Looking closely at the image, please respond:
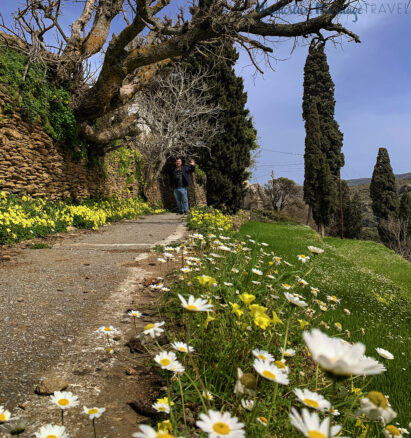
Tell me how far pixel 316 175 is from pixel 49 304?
23.9 meters

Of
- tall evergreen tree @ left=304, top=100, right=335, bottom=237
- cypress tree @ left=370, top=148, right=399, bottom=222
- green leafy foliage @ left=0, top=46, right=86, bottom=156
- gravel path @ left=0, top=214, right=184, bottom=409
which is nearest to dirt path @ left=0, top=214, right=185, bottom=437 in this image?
gravel path @ left=0, top=214, right=184, bottom=409

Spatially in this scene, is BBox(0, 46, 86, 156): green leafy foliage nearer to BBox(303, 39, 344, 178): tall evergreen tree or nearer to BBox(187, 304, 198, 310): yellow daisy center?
BBox(187, 304, 198, 310): yellow daisy center

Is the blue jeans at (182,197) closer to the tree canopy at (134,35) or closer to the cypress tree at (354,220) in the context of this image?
the tree canopy at (134,35)

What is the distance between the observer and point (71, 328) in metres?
1.84

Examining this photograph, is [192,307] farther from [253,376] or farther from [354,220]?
[354,220]

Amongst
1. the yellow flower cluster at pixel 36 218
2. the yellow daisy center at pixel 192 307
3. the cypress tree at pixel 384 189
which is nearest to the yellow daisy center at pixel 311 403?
the yellow daisy center at pixel 192 307

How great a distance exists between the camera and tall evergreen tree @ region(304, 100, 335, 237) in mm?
23062

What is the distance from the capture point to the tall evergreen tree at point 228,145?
1494 cm

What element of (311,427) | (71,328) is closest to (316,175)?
(71,328)

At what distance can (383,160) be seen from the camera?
2644 cm

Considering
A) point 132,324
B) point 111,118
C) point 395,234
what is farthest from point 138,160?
point 395,234

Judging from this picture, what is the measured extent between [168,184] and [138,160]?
5.89 meters

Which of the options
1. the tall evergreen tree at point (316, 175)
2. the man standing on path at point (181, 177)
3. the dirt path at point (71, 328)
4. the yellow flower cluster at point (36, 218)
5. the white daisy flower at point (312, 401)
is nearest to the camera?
the white daisy flower at point (312, 401)

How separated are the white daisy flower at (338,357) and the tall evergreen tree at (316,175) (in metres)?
24.4
